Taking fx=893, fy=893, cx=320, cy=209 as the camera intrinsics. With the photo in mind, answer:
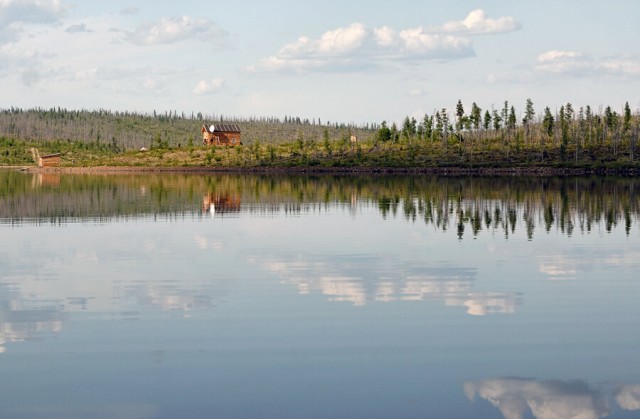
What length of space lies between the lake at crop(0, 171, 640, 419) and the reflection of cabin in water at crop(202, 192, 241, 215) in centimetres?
1613

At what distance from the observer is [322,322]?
23578 millimetres

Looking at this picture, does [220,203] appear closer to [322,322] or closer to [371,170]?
[322,322]

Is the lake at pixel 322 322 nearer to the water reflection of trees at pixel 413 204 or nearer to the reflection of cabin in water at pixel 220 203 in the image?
the water reflection of trees at pixel 413 204

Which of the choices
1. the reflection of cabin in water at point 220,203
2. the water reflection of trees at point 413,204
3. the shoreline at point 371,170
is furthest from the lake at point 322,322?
the shoreline at point 371,170

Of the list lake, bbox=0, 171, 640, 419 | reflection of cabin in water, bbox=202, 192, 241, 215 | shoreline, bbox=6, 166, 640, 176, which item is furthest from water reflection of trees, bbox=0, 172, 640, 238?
shoreline, bbox=6, 166, 640, 176

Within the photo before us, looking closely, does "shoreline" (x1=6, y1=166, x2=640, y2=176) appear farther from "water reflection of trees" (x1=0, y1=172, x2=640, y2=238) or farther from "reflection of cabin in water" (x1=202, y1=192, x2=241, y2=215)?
"reflection of cabin in water" (x1=202, y1=192, x2=241, y2=215)

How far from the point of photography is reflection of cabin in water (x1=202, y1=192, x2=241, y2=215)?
68.2m

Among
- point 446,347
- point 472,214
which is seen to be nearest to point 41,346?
point 446,347

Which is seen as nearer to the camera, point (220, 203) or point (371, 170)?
point (220, 203)

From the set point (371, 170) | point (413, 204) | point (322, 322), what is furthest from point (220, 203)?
point (371, 170)

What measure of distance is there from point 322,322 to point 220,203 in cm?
5335

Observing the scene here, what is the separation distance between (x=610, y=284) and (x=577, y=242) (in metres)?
13.8

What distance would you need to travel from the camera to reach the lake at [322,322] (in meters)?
16.9

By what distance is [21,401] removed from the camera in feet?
55.4
